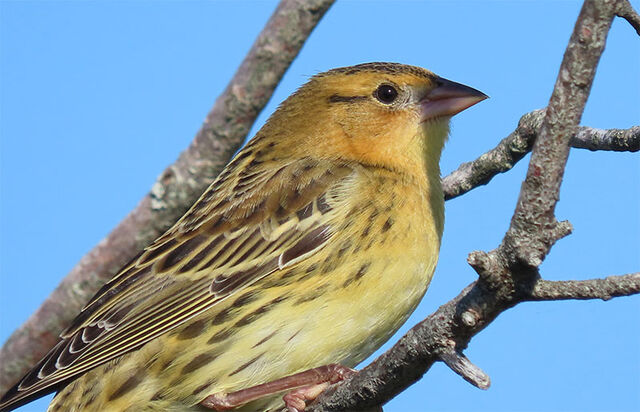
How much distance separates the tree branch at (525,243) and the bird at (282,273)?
1.20m

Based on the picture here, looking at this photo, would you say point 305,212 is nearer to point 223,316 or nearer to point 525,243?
point 223,316

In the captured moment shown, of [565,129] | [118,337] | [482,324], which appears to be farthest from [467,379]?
[118,337]

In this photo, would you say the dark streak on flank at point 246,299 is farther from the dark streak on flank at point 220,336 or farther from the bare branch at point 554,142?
the bare branch at point 554,142

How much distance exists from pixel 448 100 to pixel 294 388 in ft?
7.50

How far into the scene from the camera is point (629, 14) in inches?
131

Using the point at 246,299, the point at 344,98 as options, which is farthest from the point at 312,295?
the point at 344,98

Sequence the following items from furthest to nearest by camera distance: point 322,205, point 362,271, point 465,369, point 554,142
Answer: point 322,205, point 362,271, point 465,369, point 554,142

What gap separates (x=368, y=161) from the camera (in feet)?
20.0

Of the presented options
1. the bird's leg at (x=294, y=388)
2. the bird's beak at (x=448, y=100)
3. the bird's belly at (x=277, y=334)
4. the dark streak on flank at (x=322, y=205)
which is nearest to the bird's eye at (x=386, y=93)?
the bird's beak at (x=448, y=100)

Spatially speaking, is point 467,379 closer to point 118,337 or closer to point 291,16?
point 118,337

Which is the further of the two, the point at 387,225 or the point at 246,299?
the point at 387,225

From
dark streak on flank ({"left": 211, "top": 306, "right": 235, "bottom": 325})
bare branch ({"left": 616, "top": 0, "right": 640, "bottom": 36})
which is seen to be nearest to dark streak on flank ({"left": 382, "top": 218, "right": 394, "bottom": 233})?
dark streak on flank ({"left": 211, "top": 306, "right": 235, "bottom": 325})

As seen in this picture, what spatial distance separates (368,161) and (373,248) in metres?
0.96

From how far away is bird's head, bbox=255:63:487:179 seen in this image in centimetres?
617
